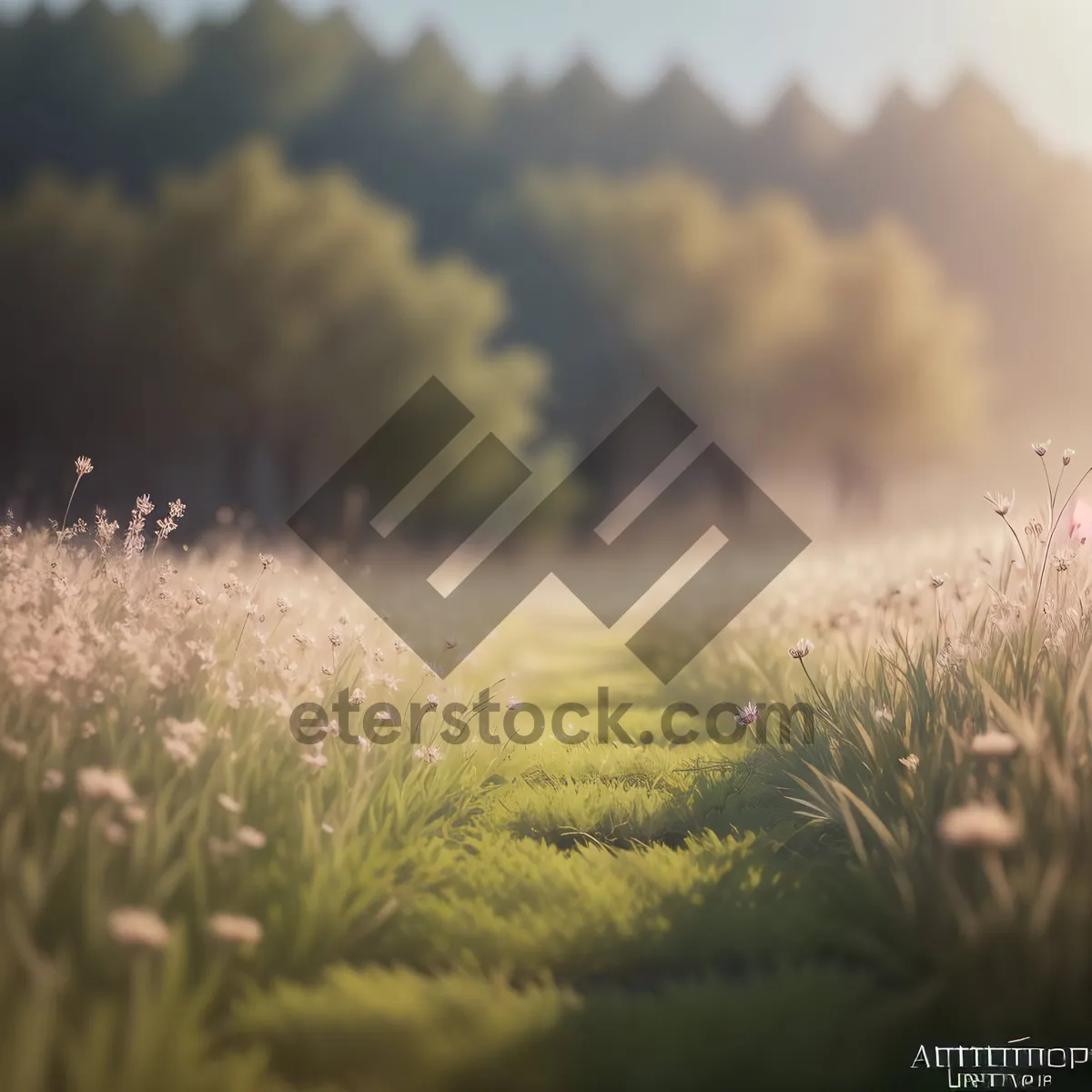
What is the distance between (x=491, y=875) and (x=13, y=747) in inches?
70.6

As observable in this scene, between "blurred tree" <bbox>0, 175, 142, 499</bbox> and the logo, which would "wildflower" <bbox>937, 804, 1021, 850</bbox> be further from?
"blurred tree" <bbox>0, 175, 142, 499</bbox>

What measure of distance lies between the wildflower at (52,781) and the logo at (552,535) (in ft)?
8.56

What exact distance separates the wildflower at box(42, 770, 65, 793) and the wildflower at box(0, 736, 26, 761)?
0.10 metres

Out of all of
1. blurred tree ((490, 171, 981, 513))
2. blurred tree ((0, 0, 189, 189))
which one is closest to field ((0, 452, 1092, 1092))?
blurred tree ((490, 171, 981, 513))

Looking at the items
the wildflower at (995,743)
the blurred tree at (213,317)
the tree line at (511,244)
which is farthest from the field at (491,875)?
the tree line at (511,244)

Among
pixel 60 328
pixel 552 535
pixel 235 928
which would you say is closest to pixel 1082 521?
pixel 235 928

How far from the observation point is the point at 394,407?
1355 centimetres

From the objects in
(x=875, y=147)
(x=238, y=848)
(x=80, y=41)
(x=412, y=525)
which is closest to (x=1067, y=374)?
(x=875, y=147)

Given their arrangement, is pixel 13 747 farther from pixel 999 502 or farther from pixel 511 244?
pixel 511 244

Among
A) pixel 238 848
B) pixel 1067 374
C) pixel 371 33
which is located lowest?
pixel 238 848

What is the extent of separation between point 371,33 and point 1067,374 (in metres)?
18.4

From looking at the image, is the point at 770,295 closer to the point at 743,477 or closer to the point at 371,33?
the point at 743,477

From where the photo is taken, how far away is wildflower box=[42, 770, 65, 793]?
2.55 metres

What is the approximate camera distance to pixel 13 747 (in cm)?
279
